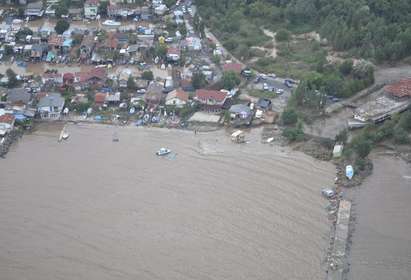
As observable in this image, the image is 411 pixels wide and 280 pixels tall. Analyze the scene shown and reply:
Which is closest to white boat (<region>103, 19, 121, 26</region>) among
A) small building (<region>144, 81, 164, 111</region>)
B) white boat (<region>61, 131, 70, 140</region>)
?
small building (<region>144, 81, 164, 111</region>)

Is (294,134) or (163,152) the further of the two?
(294,134)

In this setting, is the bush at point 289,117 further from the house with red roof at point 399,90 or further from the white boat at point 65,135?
the white boat at point 65,135

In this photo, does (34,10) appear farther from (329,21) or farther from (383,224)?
(383,224)

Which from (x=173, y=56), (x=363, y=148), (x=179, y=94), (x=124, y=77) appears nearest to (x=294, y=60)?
(x=173, y=56)

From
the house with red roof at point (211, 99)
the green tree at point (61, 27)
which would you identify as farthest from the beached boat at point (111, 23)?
the house with red roof at point (211, 99)

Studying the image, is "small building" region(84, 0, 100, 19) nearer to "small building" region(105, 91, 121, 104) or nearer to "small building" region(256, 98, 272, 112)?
"small building" region(105, 91, 121, 104)

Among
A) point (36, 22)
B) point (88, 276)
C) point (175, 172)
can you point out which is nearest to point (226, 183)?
point (175, 172)

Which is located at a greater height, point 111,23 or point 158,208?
point 111,23
